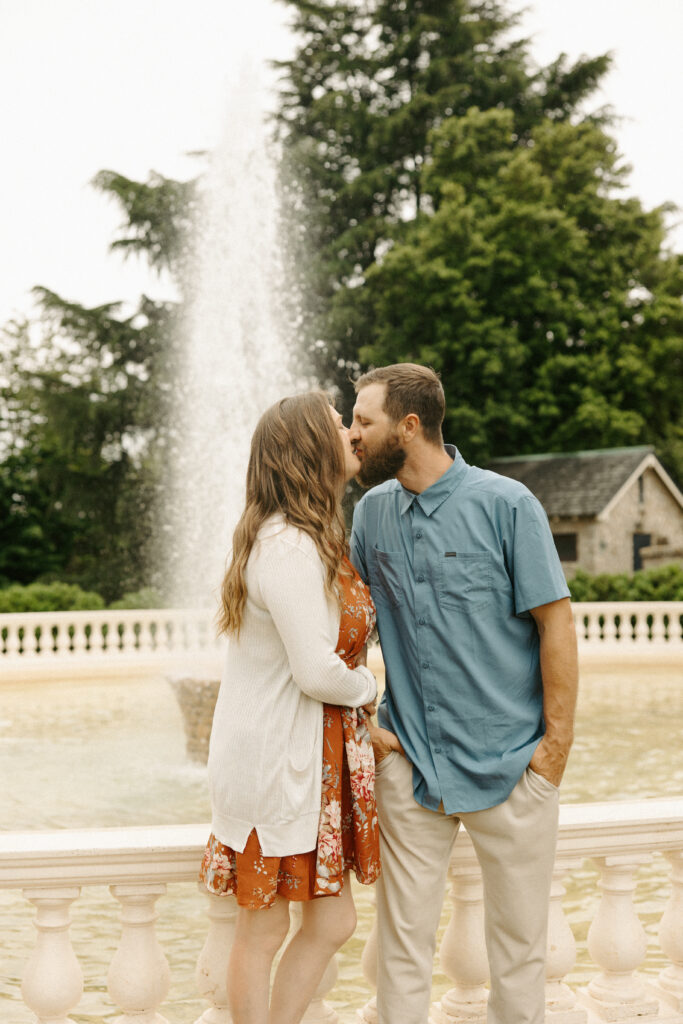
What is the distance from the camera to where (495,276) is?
29.8 m

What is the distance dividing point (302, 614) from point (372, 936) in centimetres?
123

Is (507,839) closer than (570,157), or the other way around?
(507,839)

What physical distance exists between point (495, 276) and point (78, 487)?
13597 mm

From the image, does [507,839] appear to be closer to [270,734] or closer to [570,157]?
[270,734]

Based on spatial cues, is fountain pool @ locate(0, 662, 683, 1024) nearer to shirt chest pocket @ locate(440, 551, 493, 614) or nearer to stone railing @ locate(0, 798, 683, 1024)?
stone railing @ locate(0, 798, 683, 1024)

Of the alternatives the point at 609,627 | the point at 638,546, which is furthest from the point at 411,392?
the point at 638,546

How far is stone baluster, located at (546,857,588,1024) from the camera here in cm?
312

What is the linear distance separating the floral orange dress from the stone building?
83.1 ft

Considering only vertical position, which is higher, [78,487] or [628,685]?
[78,487]

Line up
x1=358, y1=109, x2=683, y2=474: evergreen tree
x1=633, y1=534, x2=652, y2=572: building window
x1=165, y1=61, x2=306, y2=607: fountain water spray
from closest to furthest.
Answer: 1. x1=165, y1=61, x2=306, y2=607: fountain water spray
2. x1=358, y1=109, x2=683, y2=474: evergreen tree
3. x1=633, y1=534, x2=652, y2=572: building window

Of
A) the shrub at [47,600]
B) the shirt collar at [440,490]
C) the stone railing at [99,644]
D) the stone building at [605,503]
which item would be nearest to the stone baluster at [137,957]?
the shirt collar at [440,490]

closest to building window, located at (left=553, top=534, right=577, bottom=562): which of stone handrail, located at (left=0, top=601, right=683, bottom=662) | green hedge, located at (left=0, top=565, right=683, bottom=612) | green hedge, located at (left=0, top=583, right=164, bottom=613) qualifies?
green hedge, located at (left=0, top=565, right=683, bottom=612)

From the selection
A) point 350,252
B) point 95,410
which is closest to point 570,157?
point 350,252

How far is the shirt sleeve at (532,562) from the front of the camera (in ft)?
9.14
